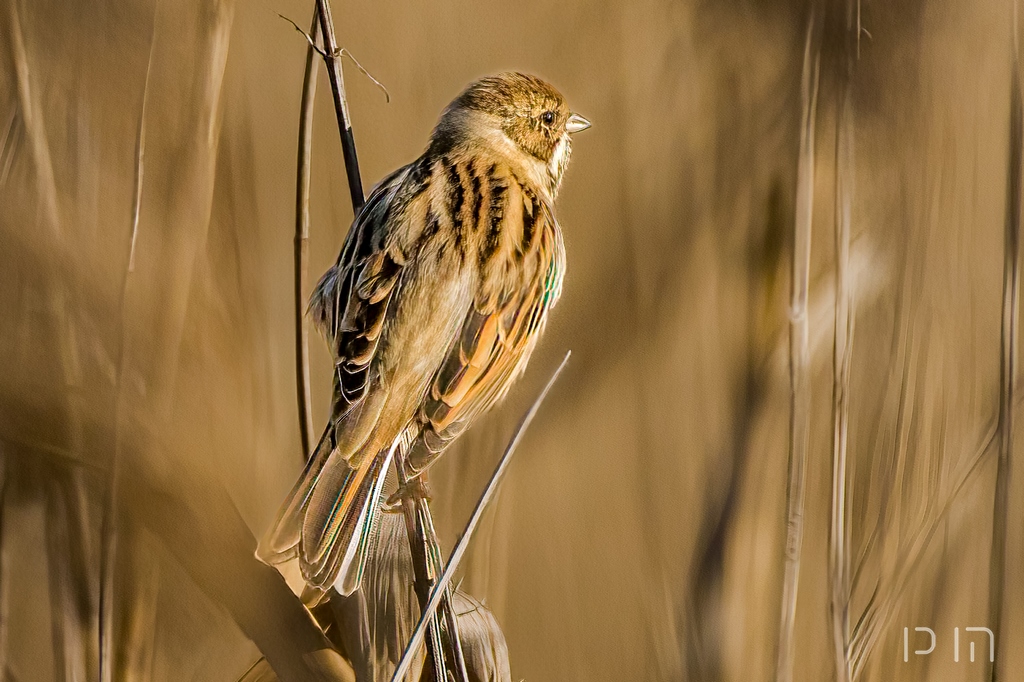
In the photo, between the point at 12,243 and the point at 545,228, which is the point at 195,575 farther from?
the point at 545,228

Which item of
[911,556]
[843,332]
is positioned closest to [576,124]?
[843,332]

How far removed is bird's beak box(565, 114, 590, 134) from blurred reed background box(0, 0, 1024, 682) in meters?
0.03

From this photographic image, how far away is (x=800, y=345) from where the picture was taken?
46.3 inches

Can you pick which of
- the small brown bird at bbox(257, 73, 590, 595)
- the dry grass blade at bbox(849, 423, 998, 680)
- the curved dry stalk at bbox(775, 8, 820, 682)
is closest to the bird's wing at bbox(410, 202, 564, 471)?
the small brown bird at bbox(257, 73, 590, 595)

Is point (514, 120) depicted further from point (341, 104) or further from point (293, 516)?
point (293, 516)

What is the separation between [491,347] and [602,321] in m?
0.20

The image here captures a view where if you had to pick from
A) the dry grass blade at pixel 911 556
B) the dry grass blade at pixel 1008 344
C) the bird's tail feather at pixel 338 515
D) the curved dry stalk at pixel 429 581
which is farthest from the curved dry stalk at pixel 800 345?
the bird's tail feather at pixel 338 515

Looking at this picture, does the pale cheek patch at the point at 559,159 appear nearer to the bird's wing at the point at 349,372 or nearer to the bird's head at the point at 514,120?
the bird's head at the point at 514,120

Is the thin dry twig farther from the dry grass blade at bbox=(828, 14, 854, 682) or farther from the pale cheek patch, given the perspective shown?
the dry grass blade at bbox=(828, 14, 854, 682)

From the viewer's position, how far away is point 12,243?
3.87 ft

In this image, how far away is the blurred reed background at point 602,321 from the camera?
114cm

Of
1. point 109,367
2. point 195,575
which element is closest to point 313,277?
point 109,367

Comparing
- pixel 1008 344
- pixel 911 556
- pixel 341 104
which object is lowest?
pixel 911 556

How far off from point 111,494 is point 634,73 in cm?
92
